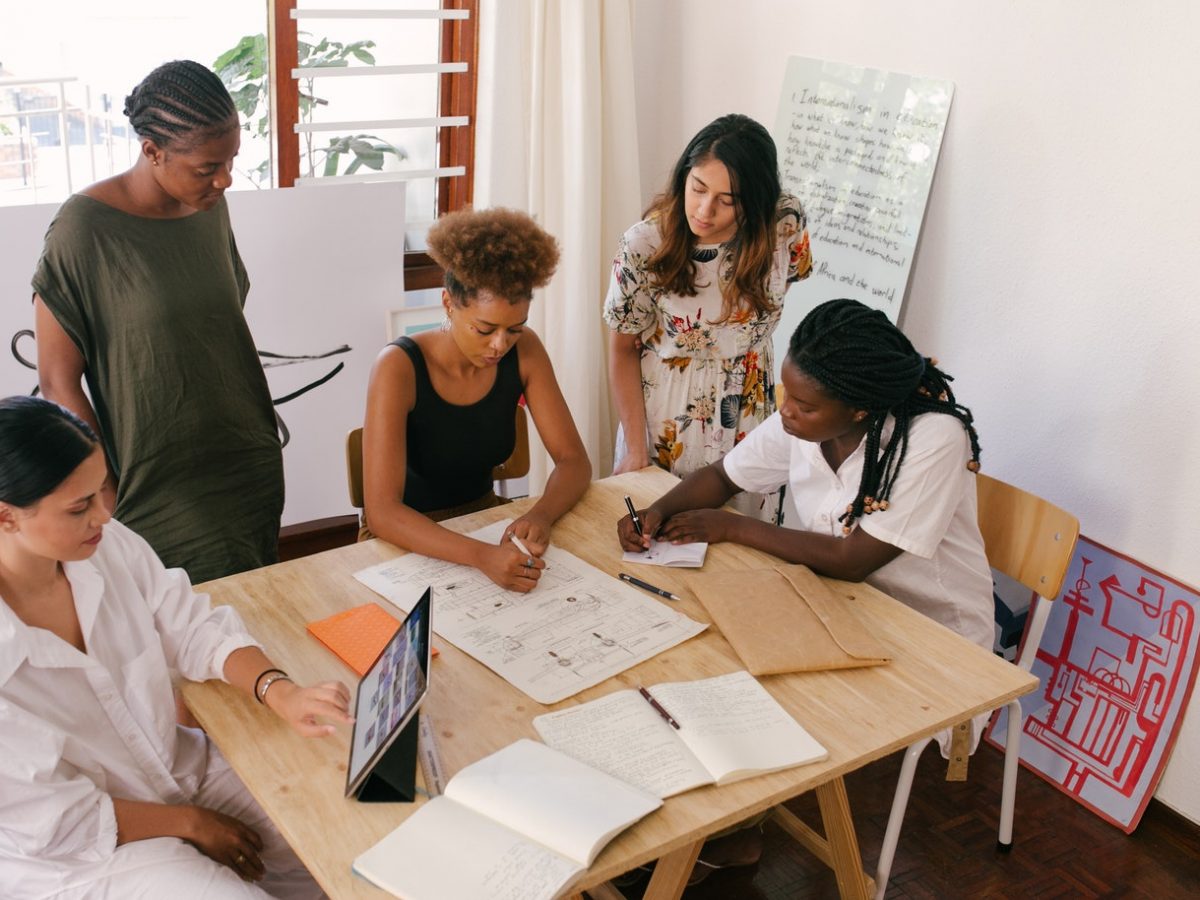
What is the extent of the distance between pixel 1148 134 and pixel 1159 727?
133cm

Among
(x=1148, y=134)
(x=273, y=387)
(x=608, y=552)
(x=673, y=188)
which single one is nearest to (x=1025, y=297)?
(x=1148, y=134)

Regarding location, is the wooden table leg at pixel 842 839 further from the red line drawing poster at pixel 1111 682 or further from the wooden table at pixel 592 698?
the red line drawing poster at pixel 1111 682

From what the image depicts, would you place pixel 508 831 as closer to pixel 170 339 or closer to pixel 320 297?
pixel 170 339

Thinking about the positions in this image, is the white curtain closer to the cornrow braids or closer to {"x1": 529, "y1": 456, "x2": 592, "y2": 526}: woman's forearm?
{"x1": 529, "y1": 456, "x2": 592, "y2": 526}: woman's forearm

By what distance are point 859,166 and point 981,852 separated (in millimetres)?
1789

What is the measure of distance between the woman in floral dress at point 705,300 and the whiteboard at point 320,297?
964 mm

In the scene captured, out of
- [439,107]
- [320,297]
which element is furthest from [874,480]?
[439,107]

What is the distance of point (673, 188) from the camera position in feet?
8.41

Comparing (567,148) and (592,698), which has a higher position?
(567,148)

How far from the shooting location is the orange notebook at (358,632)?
1.76m

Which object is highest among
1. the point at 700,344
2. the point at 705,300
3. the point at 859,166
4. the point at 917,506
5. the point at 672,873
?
the point at 859,166

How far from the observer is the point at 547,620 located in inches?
73.9

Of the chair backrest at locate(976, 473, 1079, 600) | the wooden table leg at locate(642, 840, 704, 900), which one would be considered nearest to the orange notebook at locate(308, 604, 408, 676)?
the wooden table leg at locate(642, 840, 704, 900)

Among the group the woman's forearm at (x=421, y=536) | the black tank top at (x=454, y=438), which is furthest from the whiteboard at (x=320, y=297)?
the woman's forearm at (x=421, y=536)
